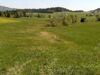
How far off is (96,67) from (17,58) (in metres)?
10.3

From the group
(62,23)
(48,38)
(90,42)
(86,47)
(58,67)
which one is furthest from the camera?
(62,23)

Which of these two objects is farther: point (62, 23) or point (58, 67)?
point (62, 23)

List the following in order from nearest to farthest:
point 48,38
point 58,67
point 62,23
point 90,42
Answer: point 58,67 < point 90,42 < point 48,38 < point 62,23

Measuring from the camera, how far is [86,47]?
42.6 m

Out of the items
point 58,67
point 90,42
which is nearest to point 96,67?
point 58,67

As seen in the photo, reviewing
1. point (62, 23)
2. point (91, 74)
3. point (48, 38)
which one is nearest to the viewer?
point (91, 74)

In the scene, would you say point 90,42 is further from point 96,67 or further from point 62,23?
point 62,23

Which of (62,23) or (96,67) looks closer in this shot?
(96,67)

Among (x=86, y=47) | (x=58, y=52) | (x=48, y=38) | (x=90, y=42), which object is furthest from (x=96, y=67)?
(x=48, y=38)

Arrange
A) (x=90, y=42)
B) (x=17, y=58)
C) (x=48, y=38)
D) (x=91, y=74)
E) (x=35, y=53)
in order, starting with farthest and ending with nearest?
(x=48, y=38)
(x=90, y=42)
(x=35, y=53)
(x=17, y=58)
(x=91, y=74)

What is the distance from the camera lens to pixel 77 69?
96.9 feet

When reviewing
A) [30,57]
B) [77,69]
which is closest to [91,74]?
[77,69]

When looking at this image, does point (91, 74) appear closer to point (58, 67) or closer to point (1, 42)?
point (58, 67)

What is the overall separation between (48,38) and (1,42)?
33.7 feet
